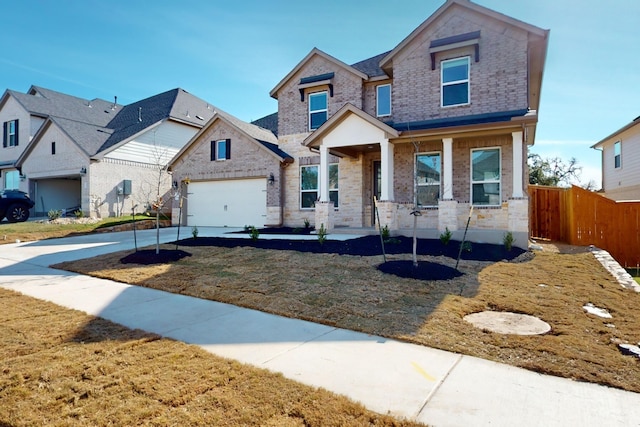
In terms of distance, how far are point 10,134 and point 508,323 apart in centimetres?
3246

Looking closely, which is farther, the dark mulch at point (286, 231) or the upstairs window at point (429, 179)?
the dark mulch at point (286, 231)

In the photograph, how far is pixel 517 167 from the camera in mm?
10398

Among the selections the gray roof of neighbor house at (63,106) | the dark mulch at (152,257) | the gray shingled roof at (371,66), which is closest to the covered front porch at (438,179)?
the gray shingled roof at (371,66)

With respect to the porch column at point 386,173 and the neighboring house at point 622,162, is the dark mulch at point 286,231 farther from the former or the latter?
the neighboring house at point 622,162

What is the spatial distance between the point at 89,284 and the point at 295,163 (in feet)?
34.3

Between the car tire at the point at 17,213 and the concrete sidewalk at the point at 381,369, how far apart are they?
53.2 ft

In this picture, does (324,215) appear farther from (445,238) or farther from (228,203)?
(228,203)

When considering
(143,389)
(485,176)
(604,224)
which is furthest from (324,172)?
(143,389)

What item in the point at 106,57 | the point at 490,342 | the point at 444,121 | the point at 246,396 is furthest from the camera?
the point at 106,57

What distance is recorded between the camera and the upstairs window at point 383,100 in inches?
584

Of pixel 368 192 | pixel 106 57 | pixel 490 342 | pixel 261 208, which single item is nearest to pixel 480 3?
pixel 368 192

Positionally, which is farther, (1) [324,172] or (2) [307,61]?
(2) [307,61]

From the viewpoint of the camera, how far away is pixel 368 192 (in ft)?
47.8

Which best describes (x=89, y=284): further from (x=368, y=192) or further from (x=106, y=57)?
(x=106, y=57)
